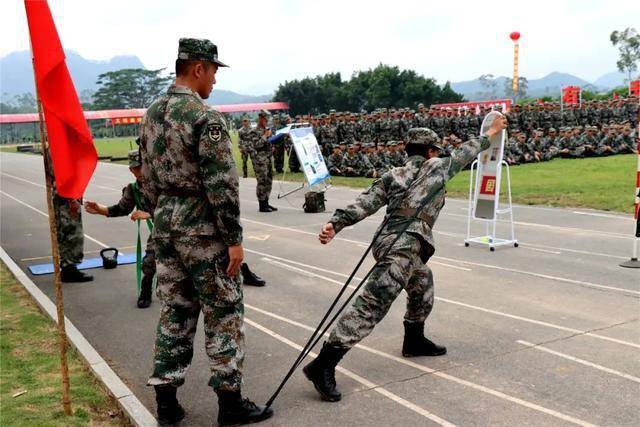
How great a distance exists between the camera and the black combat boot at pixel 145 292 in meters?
7.37

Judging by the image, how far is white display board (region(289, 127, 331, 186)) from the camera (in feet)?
49.7

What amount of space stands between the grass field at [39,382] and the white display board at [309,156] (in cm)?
897

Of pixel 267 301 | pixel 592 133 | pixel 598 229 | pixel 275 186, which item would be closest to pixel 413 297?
pixel 267 301

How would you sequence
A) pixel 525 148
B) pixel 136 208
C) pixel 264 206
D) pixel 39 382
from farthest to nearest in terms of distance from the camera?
pixel 525 148 < pixel 264 206 < pixel 136 208 < pixel 39 382

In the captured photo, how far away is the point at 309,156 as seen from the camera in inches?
621

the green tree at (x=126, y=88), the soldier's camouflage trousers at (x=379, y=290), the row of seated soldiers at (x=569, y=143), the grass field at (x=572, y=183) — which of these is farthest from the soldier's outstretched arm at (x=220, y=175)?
the green tree at (x=126, y=88)

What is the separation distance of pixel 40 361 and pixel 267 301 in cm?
265

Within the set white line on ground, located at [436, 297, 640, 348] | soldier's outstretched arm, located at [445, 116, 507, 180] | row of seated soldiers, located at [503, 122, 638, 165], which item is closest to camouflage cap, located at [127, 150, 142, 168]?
soldier's outstretched arm, located at [445, 116, 507, 180]

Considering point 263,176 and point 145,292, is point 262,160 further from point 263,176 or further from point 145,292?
point 145,292

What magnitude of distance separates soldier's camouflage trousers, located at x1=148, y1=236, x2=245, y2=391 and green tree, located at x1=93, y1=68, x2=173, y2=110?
436 ft

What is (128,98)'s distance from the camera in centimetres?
13750

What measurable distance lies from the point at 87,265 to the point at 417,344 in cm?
623

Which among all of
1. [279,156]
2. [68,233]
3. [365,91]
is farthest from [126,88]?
[68,233]

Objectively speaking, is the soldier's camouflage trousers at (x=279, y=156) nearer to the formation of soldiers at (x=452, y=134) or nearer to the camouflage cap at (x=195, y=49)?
the formation of soldiers at (x=452, y=134)
